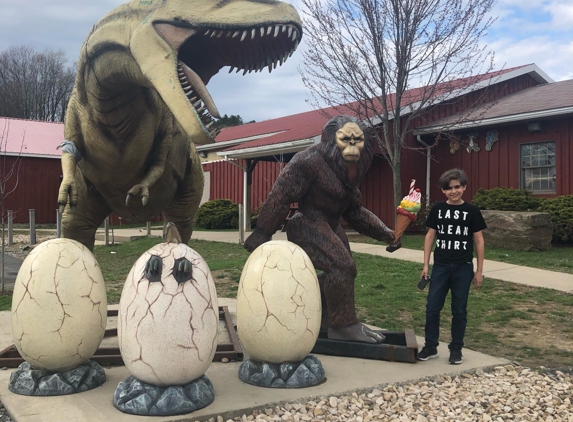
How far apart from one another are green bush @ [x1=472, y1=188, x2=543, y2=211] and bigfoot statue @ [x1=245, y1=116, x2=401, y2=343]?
30.6 feet

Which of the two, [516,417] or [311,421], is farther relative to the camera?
[516,417]

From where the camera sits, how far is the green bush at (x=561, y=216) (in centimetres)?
1144

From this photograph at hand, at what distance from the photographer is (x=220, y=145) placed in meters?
21.7

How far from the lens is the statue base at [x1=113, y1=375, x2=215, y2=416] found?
280cm

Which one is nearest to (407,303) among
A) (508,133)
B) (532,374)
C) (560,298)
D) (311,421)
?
(560,298)

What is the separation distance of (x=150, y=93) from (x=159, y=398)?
6.29 feet

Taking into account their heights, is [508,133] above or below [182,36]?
above

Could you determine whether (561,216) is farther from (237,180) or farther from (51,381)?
(237,180)

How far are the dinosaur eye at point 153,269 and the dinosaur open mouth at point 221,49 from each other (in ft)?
2.31

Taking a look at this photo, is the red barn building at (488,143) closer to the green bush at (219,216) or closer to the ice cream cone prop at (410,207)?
the green bush at (219,216)

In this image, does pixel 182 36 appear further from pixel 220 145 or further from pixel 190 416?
pixel 220 145

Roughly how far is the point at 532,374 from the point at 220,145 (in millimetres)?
18599

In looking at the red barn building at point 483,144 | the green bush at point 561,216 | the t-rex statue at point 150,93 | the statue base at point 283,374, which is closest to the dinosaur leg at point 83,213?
the t-rex statue at point 150,93

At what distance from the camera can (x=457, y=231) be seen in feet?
13.8
